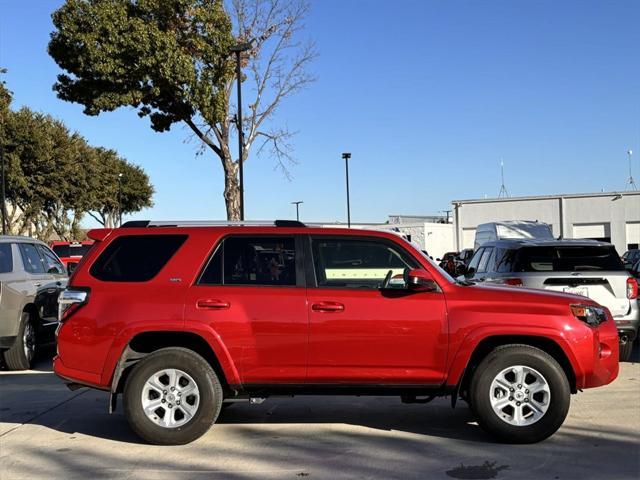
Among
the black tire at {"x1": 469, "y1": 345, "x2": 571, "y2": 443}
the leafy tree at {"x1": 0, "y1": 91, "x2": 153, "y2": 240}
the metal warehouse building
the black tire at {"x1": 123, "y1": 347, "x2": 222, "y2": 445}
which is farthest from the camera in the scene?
the metal warehouse building

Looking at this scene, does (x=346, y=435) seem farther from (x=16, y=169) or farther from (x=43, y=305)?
(x=16, y=169)

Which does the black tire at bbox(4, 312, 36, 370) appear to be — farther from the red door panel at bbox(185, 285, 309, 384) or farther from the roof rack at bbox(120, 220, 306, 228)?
the red door panel at bbox(185, 285, 309, 384)

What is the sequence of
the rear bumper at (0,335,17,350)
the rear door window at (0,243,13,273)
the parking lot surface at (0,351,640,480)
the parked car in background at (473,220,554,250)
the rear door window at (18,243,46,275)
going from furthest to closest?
the parked car in background at (473,220,554,250) < the rear door window at (18,243,46,275) < the rear door window at (0,243,13,273) < the rear bumper at (0,335,17,350) < the parking lot surface at (0,351,640,480)

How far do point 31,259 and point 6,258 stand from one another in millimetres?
744

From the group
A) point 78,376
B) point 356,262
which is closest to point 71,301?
point 78,376

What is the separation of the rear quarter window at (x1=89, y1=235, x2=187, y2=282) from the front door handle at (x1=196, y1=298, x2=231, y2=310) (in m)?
0.52

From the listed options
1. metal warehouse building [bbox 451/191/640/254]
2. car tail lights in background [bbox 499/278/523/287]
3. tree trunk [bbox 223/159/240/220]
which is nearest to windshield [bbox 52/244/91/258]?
tree trunk [bbox 223/159/240/220]

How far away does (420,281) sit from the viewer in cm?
550

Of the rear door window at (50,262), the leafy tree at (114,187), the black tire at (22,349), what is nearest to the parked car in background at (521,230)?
the rear door window at (50,262)

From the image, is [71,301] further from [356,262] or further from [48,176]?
[48,176]

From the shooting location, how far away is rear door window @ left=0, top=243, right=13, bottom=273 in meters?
9.35

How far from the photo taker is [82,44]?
20.3 metres

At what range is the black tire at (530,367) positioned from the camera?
544cm

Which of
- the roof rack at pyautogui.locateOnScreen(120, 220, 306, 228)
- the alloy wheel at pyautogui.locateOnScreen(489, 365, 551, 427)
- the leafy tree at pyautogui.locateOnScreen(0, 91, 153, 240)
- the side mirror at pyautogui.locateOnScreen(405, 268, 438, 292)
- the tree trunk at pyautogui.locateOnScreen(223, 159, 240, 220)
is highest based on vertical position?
the leafy tree at pyautogui.locateOnScreen(0, 91, 153, 240)
